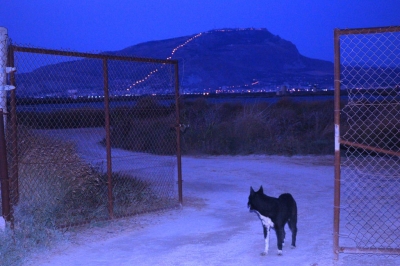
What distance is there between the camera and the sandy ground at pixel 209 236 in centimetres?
672

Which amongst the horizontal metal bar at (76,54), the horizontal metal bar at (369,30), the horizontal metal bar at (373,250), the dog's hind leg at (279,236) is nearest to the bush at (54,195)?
the horizontal metal bar at (76,54)

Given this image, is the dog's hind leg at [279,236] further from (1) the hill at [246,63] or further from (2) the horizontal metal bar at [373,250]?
(1) the hill at [246,63]

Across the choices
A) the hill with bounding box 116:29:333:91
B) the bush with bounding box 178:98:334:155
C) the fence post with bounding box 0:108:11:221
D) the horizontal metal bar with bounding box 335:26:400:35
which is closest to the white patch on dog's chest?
the horizontal metal bar with bounding box 335:26:400:35

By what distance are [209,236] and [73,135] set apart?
5.64 metres

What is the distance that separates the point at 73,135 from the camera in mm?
12391

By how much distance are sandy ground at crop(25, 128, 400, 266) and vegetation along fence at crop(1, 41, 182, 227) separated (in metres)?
0.47

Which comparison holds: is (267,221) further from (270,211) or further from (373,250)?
(373,250)

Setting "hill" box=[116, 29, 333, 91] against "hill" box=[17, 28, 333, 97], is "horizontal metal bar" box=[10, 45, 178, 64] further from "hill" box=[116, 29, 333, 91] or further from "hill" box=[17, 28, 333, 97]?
"hill" box=[116, 29, 333, 91]

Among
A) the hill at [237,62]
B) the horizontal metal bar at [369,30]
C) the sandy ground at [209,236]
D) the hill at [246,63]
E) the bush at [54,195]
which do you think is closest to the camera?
the horizontal metal bar at [369,30]

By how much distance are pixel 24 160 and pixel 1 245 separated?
7.11 feet

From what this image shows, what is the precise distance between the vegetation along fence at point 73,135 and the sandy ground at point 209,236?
1.54ft

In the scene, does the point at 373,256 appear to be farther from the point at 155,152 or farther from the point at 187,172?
the point at 155,152

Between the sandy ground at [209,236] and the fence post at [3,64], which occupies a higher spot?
the fence post at [3,64]

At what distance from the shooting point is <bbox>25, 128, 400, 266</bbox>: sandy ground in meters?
6.72
